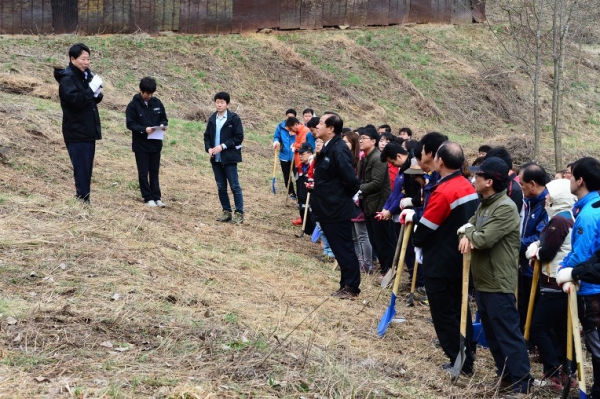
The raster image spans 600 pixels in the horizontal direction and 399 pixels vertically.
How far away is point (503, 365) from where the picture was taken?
6160mm

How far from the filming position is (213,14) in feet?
77.3

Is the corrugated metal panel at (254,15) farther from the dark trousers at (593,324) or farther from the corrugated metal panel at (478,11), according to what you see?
the dark trousers at (593,324)

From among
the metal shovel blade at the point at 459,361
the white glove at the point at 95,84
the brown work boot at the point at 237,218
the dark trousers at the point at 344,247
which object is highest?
the white glove at the point at 95,84

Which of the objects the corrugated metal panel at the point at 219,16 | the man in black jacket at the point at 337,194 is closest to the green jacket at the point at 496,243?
the man in black jacket at the point at 337,194

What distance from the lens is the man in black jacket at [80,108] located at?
9.12m

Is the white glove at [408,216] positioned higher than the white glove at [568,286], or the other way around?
the white glove at [408,216]

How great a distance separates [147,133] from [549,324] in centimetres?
673

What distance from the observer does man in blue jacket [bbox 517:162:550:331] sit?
6902 millimetres

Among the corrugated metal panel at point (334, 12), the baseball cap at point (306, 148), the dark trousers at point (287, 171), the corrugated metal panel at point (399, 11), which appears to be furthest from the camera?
the corrugated metal panel at point (399, 11)

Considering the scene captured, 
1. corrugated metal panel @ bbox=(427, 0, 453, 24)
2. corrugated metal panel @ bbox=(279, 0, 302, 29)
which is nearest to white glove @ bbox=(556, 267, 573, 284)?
corrugated metal panel @ bbox=(279, 0, 302, 29)

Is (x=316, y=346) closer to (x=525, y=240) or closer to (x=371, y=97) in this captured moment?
(x=525, y=240)

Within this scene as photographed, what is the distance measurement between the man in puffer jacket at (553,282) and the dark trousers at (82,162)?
5605 millimetres

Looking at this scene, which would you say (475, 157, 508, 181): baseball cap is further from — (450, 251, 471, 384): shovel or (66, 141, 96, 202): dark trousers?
(66, 141, 96, 202): dark trousers

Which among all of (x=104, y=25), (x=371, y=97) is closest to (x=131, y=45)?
(x=104, y=25)
